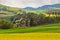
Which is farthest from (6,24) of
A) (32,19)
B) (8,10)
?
(32,19)

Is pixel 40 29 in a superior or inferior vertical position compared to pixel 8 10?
inferior

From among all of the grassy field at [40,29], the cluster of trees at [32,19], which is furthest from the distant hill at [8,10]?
the grassy field at [40,29]

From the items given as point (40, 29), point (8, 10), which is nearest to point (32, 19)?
point (40, 29)
